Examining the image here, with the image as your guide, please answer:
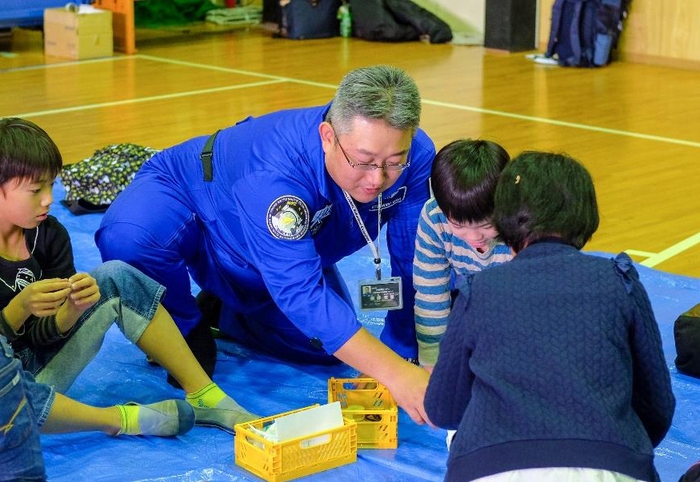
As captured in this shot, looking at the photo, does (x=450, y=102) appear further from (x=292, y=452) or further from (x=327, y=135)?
(x=292, y=452)

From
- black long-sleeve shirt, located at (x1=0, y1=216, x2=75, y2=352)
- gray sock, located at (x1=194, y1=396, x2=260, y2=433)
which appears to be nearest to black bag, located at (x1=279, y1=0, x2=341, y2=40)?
black long-sleeve shirt, located at (x1=0, y1=216, x2=75, y2=352)

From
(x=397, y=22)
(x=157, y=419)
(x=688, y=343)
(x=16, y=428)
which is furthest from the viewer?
(x=397, y=22)

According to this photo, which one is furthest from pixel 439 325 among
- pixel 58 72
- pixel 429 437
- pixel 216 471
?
pixel 58 72

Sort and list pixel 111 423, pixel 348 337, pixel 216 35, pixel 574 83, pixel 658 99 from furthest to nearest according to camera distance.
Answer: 1. pixel 216 35
2. pixel 574 83
3. pixel 658 99
4. pixel 111 423
5. pixel 348 337

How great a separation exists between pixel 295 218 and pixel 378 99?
1.14 ft

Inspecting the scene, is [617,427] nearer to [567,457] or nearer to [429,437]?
[567,457]

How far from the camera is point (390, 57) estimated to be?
27.3 feet

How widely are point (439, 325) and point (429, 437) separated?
28 cm

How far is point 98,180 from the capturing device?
448 centimetres

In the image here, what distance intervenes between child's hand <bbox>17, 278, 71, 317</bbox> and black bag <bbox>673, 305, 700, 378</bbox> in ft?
5.36

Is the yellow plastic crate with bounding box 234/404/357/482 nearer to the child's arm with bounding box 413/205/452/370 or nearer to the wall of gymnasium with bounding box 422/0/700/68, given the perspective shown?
the child's arm with bounding box 413/205/452/370

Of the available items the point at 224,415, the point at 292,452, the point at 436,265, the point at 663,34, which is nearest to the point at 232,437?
the point at 224,415

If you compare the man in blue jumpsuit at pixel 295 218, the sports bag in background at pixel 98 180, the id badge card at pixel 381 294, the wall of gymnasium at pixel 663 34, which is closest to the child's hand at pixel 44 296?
the man in blue jumpsuit at pixel 295 218

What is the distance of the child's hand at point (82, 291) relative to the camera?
A: 2.57 meters
